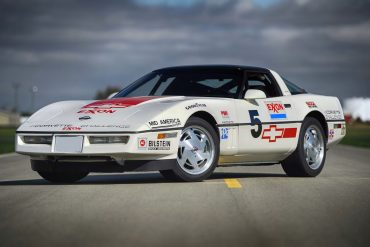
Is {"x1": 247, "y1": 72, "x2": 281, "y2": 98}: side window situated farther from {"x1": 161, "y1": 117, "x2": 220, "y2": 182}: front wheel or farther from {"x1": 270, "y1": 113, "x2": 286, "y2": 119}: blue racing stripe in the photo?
{"x1": 161, "y1": 117, "x2": 220, "y2": 182}: front wheel

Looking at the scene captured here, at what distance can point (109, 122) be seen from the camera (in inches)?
366

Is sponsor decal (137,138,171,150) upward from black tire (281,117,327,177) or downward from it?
upward

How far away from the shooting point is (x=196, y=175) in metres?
9.73

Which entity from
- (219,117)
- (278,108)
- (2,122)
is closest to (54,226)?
(219,117)

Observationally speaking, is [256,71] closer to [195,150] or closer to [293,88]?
[293,88]

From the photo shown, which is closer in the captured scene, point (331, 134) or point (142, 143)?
point (142, 143)

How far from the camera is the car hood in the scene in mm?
9227

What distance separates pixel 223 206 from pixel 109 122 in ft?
7.64

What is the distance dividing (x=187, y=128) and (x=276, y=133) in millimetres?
1719

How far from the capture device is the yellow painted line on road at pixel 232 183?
9.36 metres

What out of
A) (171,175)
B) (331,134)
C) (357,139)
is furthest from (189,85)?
(357,139)

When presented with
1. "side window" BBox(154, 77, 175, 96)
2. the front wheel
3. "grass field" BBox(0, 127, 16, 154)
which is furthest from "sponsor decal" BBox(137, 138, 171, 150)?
"grass field" BBox(0, 127, 16, 154)

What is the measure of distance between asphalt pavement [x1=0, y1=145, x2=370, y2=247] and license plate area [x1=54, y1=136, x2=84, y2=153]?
1.42 feet

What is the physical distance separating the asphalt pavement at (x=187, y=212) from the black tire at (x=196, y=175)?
0.47 feet
